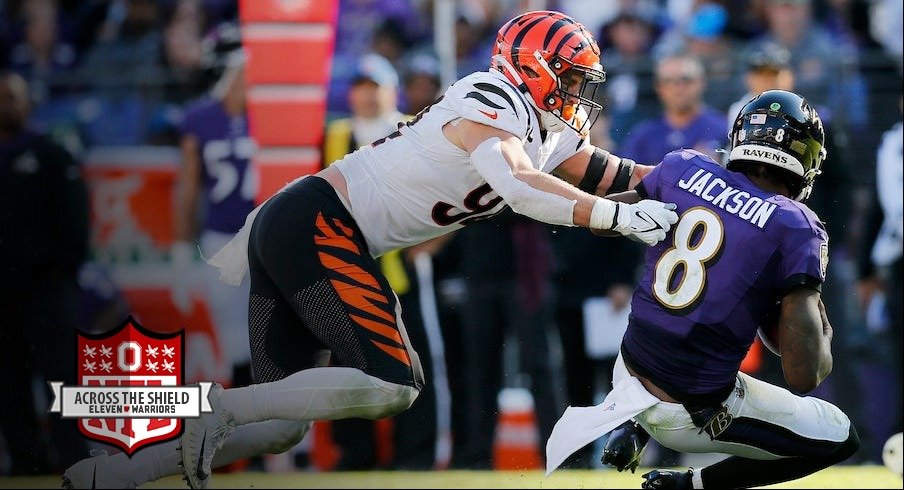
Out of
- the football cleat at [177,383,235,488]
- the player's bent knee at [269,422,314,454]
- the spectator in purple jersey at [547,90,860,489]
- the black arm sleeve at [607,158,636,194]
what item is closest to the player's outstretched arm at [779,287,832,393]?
the spectator in purple jersey at [547,90,860,489]

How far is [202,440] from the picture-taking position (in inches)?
185

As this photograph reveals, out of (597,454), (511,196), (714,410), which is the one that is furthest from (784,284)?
(597,454)

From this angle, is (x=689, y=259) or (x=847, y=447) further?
(x=847, y=447)

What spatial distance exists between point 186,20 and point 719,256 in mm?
5828

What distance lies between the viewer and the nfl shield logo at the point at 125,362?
523cm

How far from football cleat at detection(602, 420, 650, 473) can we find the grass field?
159cm

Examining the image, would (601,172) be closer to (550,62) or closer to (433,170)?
(550,62)

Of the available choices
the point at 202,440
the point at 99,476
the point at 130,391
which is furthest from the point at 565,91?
the point at 99,476

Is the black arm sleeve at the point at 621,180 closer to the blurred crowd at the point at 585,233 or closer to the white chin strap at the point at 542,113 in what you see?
the white chin strap at the point at 542,113

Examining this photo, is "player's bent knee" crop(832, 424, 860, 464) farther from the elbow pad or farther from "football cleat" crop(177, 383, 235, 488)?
"football cleat" crop(177, 383, 235, 488)

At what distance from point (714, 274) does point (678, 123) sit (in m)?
3.07

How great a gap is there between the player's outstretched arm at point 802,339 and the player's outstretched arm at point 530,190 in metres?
0.56

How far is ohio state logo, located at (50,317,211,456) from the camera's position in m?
5.05

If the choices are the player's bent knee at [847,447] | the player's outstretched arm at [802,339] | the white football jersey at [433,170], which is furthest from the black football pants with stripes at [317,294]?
the player's bent knee at [847,447]
